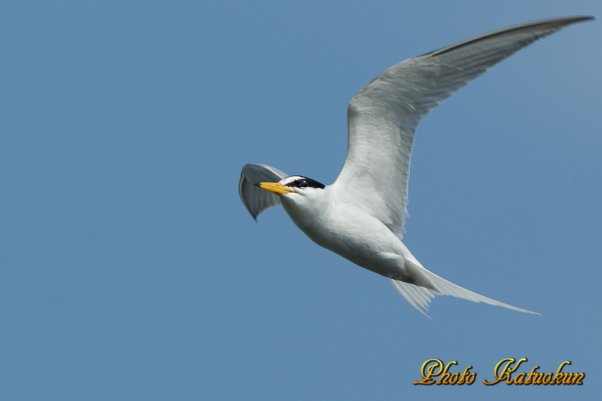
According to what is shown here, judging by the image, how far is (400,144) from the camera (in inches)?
387

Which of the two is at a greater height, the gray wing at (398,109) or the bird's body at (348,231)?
the gray wing at (398,109)

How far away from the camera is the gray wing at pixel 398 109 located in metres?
8.91

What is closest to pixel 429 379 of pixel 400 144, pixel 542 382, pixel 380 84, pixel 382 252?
pixel 542 382

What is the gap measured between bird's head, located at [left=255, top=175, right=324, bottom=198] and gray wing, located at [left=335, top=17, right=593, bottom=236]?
44cm

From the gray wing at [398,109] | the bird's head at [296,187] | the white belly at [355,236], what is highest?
the gray wing at [398,109]

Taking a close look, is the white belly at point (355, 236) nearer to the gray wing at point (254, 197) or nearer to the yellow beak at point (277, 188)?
the yellow beak at point (277, 188)

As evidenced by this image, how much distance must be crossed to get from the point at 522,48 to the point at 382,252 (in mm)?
2576

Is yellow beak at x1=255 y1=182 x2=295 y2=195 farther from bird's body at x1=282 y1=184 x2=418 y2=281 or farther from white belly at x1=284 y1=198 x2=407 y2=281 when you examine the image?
white belly at x1=284 y1=198 x2=407 y2=281

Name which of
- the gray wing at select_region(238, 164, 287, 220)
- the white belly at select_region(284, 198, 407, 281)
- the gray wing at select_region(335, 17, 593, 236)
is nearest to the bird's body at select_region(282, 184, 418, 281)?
the white belly at select_region(284, 198, 407, 281)

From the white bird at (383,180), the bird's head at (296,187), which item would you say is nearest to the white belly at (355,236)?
the white bird at (383,180)

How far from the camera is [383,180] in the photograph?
9.97 m

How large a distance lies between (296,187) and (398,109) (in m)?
1.34

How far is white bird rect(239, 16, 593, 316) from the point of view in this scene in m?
9.25

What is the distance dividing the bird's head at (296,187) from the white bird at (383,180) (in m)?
0.01
